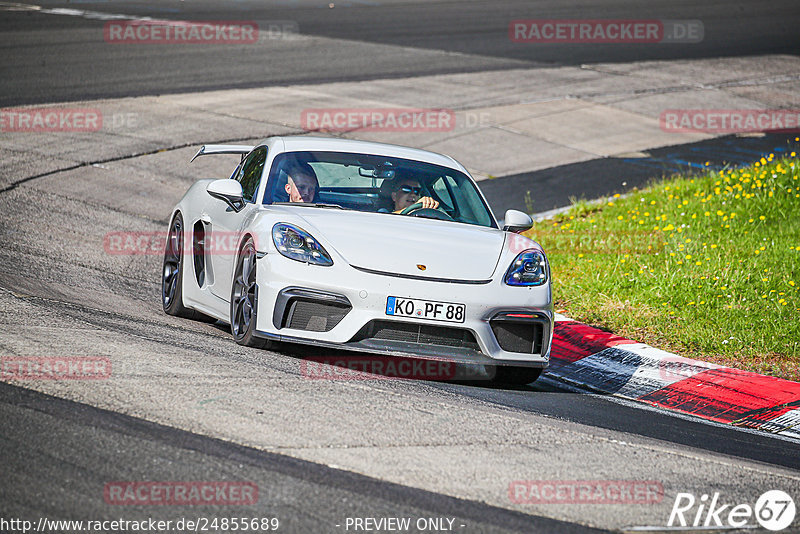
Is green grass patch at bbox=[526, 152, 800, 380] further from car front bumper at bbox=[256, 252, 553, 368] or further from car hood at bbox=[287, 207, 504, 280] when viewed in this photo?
car front bumper at bbox=[256, 252, 553, 368]

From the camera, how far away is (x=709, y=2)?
34.7 metres

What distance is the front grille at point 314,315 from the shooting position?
646cm

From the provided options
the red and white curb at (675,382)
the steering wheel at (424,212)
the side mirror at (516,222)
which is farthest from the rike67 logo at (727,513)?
the steering wheel at (424,212)

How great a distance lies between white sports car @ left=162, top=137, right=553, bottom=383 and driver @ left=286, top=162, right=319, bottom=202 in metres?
0.01

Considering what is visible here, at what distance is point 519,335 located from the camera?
6.79m

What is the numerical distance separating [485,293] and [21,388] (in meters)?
2.77

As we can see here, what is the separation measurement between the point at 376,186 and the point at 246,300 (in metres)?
1.60

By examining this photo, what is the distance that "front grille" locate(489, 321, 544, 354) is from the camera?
22.0ft

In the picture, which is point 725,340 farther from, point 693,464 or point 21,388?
point 21,388

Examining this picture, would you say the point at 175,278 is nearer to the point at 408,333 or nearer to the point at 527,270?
the point at 408,333

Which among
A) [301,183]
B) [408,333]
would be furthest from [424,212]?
[408,333]

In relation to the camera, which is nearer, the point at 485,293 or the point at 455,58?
the point at 485,293

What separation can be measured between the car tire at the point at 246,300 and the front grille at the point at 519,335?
143 cm

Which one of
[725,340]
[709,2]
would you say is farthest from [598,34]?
[725,340]
